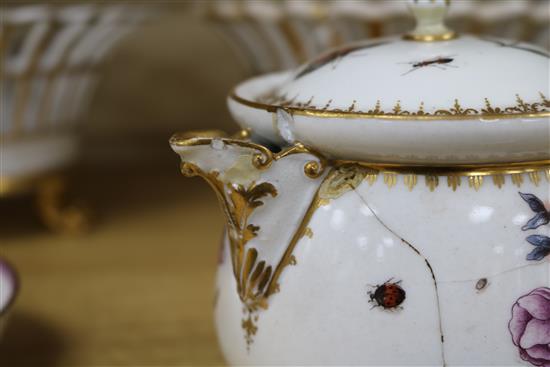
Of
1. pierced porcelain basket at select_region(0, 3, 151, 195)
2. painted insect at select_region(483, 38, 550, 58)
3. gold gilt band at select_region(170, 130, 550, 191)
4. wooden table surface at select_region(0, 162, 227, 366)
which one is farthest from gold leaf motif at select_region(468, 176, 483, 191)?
pierced porcelain basket at select_region(0, 3, 151, 195)

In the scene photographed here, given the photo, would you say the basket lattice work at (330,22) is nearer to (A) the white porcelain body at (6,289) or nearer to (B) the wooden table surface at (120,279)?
(B) the wooden table surface at (120,279)

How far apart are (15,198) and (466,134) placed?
2.42 feet

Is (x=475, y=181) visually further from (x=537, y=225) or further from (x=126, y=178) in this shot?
(x=126, y=178)

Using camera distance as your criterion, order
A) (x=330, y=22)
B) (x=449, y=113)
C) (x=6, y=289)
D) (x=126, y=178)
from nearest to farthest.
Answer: (x=449, y=113), (x=6, y=289), (x=330, y=22), (x=126, y=178)

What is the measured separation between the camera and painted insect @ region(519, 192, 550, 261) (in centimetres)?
39

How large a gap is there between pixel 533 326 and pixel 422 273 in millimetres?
59

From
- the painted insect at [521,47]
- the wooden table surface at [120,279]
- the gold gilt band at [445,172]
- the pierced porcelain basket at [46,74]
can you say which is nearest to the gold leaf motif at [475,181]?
the gold gilt band at [445,172]

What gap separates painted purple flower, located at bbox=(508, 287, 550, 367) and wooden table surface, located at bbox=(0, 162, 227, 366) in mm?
268

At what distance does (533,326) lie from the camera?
39 cm

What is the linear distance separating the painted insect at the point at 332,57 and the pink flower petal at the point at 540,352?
0.19m

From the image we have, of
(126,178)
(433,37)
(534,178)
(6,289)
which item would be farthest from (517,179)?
(126,178)

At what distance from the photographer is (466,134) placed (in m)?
0.37

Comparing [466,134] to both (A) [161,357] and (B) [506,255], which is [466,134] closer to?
(B) [506,255]

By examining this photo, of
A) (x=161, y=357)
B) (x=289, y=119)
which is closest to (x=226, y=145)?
(x=289, y=119)
